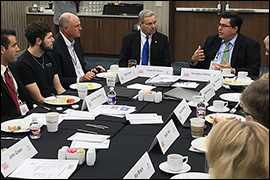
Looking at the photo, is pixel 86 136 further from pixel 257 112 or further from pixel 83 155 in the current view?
pixel 257 112

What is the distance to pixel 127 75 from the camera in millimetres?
4391

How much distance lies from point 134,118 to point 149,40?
8.74 ft

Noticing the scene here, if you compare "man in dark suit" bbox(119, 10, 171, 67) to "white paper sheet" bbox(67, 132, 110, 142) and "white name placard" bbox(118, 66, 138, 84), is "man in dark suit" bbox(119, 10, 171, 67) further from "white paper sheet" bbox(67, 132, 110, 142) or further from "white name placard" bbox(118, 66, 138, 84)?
"white paper sheet" bbox(67, 132, 110, 142)

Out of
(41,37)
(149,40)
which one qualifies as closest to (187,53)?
(149,40)

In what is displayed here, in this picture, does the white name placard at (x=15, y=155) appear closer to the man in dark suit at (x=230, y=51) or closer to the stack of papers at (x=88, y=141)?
the stack of papers at (x=88, y=141)

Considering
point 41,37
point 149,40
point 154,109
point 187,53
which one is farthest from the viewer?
point 187,53

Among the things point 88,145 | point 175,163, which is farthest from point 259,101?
point 88,145

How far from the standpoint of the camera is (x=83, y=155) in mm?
2262

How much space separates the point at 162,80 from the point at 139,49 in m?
1.39

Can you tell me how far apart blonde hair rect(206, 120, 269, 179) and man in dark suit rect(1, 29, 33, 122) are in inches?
86.6

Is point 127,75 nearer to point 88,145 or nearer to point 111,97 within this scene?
point 111,97

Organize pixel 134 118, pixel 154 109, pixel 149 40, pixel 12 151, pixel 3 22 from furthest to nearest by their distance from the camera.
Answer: pixel 3 22
pixel 149 40
pixel 154 109
pixel 134 118
pixel 12 151

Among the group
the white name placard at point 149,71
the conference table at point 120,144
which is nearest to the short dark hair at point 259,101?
the conference table at point 120,144

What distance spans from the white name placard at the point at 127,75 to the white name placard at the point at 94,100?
2.38 ft
